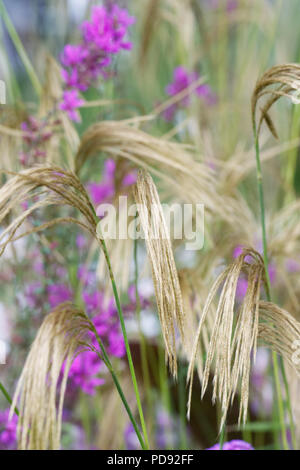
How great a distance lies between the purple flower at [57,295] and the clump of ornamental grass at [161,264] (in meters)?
0.39

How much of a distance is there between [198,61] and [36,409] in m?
1.05

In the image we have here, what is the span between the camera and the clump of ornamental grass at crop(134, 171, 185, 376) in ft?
1.59

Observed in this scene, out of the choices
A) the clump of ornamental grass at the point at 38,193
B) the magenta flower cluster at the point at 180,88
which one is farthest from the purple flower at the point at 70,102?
the magenta flower cluster at the point at 180,88

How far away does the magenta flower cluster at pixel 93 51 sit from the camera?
75 cm

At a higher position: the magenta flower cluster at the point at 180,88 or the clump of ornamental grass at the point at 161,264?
the magenta flower cluster at the point at 180,88

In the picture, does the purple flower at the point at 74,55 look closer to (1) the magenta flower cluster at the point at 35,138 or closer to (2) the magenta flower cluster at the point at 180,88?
(1) the magenta flower cluster at the point at 35,138

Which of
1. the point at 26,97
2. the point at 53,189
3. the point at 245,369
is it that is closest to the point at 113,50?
the point at 53,189

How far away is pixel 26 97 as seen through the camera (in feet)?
7.25

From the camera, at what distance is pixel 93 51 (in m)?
0.77

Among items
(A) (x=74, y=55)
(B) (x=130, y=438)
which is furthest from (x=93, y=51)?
(B) (x=130, y=438)

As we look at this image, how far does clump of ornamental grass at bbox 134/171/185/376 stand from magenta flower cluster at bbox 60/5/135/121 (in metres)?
0.30

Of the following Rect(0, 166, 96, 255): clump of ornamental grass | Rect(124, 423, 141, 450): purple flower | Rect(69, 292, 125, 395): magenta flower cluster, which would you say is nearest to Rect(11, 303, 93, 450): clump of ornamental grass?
Rect(0, 166, 96, 255): clump of ornamental grass

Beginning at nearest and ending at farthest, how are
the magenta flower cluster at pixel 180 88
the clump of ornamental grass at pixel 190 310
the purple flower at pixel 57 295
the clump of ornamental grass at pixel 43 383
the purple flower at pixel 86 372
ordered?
the clump of ornamental grass at pixel 43 383
the clump of ornamental grass at pixel 190 310
the purple flower at pixel 86 372
the purple flower at pixel 57 295
the magenta flower cluster at pixel 180 88

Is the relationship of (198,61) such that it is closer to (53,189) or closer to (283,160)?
(283,160)
